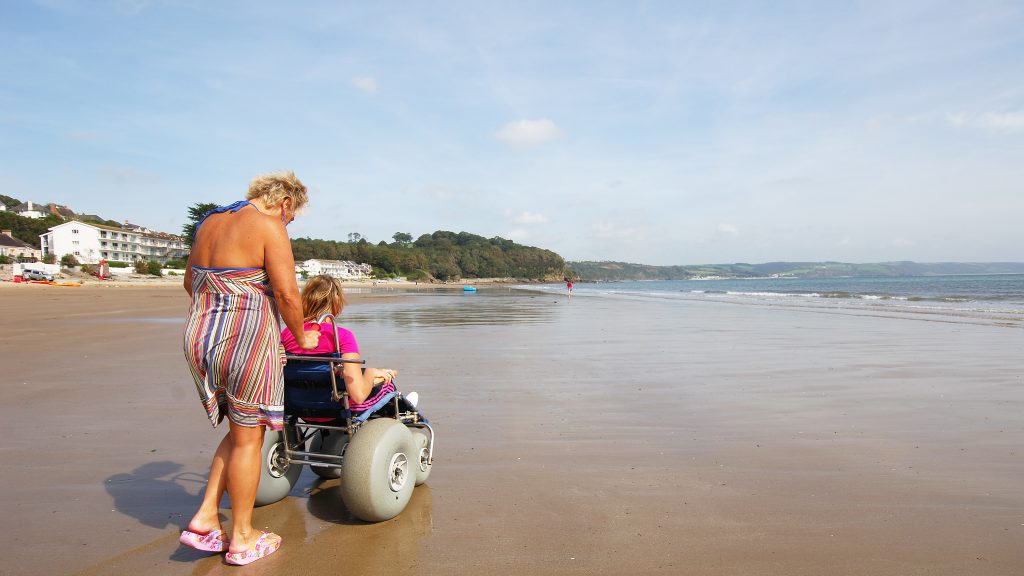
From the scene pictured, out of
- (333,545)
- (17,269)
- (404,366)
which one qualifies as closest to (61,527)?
(333,545)

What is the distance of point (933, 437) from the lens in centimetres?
516

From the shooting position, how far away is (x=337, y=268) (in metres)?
123

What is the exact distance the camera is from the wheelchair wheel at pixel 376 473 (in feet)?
11.2

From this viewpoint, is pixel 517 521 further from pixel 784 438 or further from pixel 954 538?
pixel 784 438

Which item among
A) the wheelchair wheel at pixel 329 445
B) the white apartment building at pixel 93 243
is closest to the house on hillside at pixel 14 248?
the white apartment building at pixel 93 243

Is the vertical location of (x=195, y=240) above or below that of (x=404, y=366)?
above

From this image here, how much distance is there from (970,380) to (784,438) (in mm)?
4350

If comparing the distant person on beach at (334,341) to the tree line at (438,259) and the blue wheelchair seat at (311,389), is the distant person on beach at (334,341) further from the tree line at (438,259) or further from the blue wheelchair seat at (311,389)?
the tree line at (438,259)

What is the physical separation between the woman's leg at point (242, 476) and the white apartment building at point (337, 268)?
107 metres

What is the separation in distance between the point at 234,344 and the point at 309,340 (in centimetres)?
48

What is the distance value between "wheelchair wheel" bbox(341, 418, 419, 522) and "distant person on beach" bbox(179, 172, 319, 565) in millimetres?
466

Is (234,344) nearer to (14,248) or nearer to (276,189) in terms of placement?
(276,189)

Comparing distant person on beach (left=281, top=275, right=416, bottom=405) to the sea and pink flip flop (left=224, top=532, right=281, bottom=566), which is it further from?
the sea

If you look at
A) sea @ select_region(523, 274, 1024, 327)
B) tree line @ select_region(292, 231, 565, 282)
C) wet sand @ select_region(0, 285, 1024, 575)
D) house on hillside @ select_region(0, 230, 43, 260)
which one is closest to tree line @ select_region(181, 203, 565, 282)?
tree line @ select_region(292, 231, 565, 282)
